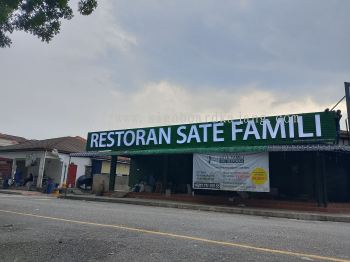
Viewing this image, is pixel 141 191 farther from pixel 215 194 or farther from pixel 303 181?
pixel 303 181

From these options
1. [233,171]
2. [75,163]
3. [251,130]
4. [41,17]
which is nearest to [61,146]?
[75,163]

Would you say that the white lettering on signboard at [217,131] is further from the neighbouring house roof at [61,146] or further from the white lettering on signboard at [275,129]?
the neighbouring house roof at [61,146]

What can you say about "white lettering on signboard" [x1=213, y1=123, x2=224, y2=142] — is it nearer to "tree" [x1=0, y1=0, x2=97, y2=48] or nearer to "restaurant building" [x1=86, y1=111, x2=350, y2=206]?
"restaurant building" [x1=86, y1=111, x2=350, y2=206]

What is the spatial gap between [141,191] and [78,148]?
42.1 ft

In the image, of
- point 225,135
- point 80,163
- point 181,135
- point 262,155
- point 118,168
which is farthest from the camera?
point 118,168

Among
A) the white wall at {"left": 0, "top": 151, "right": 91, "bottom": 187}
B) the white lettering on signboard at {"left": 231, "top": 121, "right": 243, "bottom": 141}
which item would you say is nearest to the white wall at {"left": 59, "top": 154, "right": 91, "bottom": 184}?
the white wall at {"left": 0, "top": 151, "right": 91, "bottom": 187}

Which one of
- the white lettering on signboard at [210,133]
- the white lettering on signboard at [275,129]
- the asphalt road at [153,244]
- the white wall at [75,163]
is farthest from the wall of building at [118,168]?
the asphalt road at [153,244]

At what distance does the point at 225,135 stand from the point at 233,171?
268 centimetres

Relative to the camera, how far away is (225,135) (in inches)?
790

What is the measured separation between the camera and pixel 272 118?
18594 mm

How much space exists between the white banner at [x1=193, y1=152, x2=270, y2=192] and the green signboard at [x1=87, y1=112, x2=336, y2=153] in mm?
978

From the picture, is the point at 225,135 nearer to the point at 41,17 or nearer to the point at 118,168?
the point at 41,17

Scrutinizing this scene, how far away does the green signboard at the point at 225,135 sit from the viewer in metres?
17.2

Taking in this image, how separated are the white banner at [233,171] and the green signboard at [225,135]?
3.21 feet
